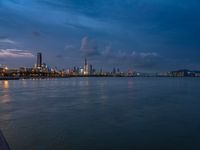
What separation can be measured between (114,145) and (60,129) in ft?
13.1

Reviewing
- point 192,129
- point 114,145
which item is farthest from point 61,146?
point 192,129

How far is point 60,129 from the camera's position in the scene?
13.5 meters

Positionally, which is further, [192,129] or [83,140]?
[192,129]

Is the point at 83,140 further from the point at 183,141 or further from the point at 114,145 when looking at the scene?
the point at 183,141

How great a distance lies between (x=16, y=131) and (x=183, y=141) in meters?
8.84

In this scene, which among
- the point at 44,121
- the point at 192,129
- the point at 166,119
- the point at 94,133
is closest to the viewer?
the point at 94,133

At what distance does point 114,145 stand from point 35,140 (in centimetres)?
381

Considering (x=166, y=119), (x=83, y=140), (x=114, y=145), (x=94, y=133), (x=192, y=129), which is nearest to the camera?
(x=114, y=145)

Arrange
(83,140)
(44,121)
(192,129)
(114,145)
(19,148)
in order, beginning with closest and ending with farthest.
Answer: (19,148)
(114,145)
(83,140)
(192,129)
(44,121)

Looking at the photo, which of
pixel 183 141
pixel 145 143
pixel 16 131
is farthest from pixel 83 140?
pixel 183 141

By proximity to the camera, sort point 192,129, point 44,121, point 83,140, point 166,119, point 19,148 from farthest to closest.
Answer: point 166,119, point 44,121, point 192,129, point 83,140, point 19,148

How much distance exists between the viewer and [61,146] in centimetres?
1042

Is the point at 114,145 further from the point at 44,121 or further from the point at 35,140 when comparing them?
the point at 44,121

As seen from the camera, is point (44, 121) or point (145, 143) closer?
point (145, 143)
